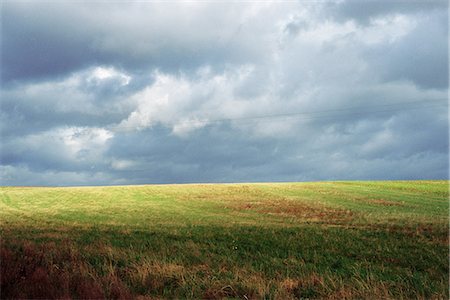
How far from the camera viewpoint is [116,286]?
8.76 m

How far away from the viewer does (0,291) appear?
24.4ft

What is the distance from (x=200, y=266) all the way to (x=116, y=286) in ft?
13.2

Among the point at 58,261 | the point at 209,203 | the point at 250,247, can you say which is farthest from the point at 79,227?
the point at 209,203

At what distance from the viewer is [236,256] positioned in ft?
51.4

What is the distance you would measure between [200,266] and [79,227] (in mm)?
14744

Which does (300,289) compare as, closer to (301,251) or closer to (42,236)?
(301,251)

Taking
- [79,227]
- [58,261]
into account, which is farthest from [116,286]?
[79,227]

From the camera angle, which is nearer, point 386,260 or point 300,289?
point 300,289

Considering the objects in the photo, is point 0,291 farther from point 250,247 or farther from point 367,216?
point 367,216

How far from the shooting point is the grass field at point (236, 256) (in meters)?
9.16

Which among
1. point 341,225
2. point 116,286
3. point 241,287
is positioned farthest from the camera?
point 341,225

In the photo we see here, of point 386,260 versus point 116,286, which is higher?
point 116,286

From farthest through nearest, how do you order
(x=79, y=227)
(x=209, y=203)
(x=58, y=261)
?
1. (x=209, y=203)
2. (x=79, y=227)
3. (x=58, y=261)

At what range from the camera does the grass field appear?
9164 millimetres
